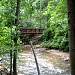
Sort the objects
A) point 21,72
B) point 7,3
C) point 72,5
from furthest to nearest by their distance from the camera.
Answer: point 21,72 < point 7,3 < point 72,5

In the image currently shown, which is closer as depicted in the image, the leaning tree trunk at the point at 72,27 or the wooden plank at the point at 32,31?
the leaning tree trunk at the point at 72,27

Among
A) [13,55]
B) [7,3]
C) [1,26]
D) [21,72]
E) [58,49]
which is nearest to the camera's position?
[1,26]

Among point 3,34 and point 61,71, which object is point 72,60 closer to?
point 3,34

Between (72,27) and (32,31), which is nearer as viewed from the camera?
(72,27)

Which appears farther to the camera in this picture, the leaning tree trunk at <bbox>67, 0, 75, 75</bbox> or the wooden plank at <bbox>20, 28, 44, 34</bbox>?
the wooden plank at <bbox>20, 28, 44, 34</bbox>

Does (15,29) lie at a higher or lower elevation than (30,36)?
higher

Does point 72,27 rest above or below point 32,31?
above

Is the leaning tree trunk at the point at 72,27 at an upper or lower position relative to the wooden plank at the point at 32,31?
upper

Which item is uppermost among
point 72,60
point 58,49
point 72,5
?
point 72,5

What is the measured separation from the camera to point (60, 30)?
58.2 ft

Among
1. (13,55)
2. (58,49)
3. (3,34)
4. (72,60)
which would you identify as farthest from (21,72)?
(58,49)

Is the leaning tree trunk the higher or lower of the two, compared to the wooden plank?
higher

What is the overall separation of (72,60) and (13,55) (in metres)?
5.50

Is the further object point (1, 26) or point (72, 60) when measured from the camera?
point (1, 26)
